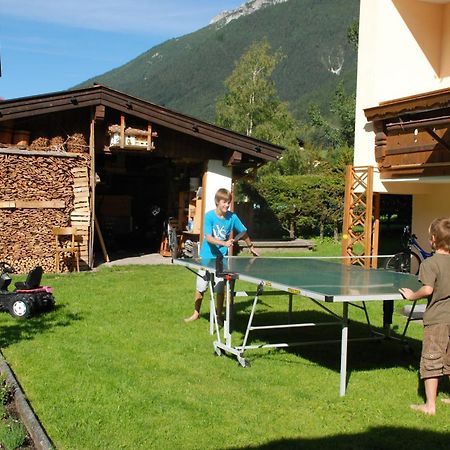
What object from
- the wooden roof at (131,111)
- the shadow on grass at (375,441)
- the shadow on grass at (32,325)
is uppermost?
the wooden roof at (131,111)

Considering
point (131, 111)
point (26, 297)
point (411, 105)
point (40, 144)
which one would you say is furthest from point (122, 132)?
point (26, 297)

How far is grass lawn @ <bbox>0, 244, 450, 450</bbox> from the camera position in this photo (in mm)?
4629

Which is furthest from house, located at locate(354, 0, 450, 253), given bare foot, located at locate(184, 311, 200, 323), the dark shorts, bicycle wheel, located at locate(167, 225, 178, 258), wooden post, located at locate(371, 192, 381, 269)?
the dark shorts

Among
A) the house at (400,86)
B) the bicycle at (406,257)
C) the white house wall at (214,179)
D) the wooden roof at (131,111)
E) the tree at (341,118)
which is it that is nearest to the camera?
the bicycle at (406,257)

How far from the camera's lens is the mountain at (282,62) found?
5167 inches

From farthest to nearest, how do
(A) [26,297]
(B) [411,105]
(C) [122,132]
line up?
(C) [122,132], (B) [411,105], (A) [26,297]

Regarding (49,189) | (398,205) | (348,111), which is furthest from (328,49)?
(49,189)

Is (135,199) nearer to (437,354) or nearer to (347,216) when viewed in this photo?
(347,216)

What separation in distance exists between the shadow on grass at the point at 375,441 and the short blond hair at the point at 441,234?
1441mm

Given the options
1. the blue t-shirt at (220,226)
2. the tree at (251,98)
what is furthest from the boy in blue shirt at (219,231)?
the tree at (251,98)

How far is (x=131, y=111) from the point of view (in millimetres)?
15125

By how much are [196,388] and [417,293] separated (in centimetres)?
207

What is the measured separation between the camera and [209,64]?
509ft

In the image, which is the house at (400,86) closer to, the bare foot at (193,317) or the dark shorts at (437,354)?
the bare foot at (193,317)
